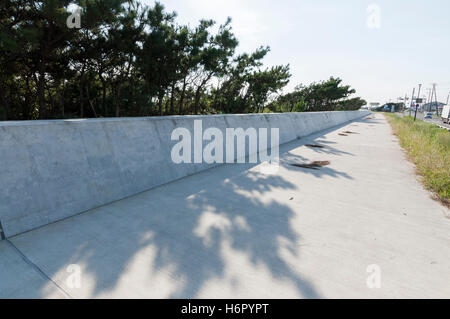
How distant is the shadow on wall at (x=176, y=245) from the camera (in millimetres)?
1877

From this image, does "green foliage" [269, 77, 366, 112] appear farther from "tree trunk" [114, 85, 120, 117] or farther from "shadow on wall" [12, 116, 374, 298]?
"shadow on wall" [12, 116, 374, 298]

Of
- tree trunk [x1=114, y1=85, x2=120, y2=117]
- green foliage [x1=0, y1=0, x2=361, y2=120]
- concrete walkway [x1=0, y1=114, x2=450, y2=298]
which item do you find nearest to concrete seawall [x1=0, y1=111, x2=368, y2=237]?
concrete walkway [x1=0, y1=114, x2=450, y2=298]

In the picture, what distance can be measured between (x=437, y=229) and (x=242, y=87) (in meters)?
16.5

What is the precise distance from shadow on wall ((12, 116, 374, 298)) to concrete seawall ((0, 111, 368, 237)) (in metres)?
0.23

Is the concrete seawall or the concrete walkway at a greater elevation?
the concrete seawall

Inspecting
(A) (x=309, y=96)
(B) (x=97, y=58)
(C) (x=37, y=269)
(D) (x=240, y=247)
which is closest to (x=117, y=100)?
(B) (x=97, y=58)

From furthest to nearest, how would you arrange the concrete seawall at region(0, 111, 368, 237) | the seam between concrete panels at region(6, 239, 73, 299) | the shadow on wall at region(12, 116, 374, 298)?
the concrete seawall at region(0, 111, 368, 237) < the shadow on wall at region(12, 116, 374, 298) < the seam between concrete panels at region(6, 239, 73, 299)

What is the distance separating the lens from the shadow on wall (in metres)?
1.88

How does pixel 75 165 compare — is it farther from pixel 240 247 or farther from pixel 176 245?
pixel 240 247

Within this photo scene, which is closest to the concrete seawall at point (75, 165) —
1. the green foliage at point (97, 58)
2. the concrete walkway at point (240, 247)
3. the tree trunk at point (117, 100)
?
the concrete walkway at point (240, 247)

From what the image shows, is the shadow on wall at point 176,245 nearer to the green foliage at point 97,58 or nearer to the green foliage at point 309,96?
the green foliage at point 97,58

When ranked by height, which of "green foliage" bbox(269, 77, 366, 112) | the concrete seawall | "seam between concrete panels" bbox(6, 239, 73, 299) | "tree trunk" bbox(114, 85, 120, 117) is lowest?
"seam between concrete panels" bbox(6, 239, 73, 299)

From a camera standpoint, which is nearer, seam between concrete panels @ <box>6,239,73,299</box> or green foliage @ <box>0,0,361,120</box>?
seam between concrete panels @ <box>6,239,73,299</box>
